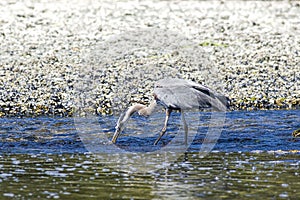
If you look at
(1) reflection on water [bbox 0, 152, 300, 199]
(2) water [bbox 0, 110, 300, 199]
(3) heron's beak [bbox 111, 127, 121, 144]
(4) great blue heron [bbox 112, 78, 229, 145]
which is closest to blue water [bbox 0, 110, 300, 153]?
(2) water [bbox 0, 110, 300, 199]

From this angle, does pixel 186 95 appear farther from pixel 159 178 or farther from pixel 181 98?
pixel 159 178

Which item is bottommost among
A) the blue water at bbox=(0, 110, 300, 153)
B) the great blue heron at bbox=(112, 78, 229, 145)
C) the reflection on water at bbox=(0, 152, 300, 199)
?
the reflection on water at bbox=(0, 152, 300, 199)

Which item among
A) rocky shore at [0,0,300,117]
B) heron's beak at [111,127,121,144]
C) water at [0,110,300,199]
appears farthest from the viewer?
rocky shore at [0,0,300,117]

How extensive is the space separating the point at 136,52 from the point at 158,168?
10561 millimetres

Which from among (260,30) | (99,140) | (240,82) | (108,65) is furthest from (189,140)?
(260,30)

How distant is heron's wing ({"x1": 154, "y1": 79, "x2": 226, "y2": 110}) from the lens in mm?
12578

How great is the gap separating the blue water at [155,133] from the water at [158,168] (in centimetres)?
2

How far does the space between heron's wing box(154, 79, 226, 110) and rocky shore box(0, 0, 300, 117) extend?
120 inches

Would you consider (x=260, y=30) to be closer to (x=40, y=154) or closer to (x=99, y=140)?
(x=99, y=140)

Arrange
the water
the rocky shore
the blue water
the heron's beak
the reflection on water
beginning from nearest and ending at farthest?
the reflection on water, the water, the blue water, the heron's beak, the rocky shore

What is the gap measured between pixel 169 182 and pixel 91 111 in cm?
661

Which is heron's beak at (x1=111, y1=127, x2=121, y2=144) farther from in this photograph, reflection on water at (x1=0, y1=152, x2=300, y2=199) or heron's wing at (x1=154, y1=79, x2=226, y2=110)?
reflection on water at (x1=0, y1=152, x2=300, y2=199)

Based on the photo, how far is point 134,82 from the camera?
18344mm

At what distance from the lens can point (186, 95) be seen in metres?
12.8
